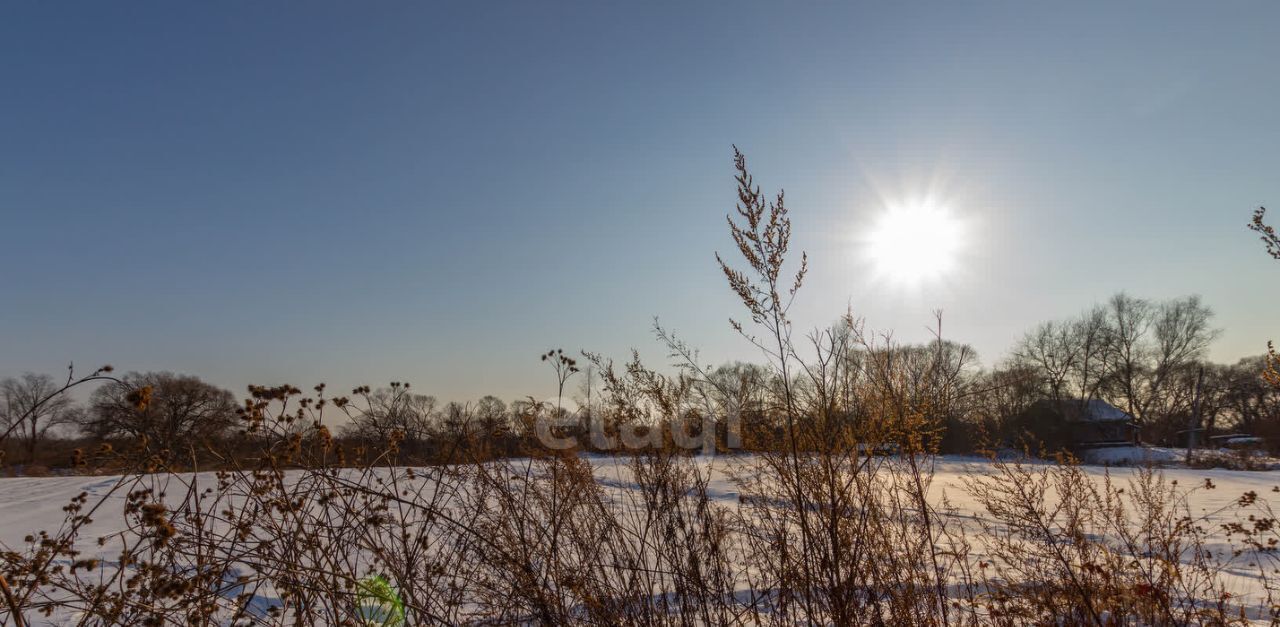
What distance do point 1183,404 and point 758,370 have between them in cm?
4926

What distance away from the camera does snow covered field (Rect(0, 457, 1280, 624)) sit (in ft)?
13.6

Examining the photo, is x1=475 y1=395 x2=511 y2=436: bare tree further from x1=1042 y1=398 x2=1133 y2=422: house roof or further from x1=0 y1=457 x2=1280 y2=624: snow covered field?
x1=1042 y1=398 x2=1133 y2=422: house roof

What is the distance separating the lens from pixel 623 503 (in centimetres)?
423

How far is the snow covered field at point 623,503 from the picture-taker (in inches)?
163

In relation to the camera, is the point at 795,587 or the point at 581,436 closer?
the point at 795,587

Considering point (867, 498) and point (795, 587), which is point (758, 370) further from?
point (795, 587)

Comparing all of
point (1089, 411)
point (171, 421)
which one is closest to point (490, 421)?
point (171, 421)

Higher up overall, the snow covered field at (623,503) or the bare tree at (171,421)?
the bare tree at (171,421)

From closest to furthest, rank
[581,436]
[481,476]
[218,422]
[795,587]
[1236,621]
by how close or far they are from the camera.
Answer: [218,422] → [795,587] → [481,476] → [1236,621] → [581,436]

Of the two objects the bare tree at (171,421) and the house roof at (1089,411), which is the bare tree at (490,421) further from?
the house roof at (1089,411)

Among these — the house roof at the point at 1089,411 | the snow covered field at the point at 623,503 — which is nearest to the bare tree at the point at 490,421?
the snow covered field at the point at 623,503

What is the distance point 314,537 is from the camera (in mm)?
1810

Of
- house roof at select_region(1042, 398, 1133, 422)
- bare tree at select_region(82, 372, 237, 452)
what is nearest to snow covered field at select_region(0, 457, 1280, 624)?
bare tree at select_region(82, 372, 237, 452)

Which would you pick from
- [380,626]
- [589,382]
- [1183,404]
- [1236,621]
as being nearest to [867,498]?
[589,382]
